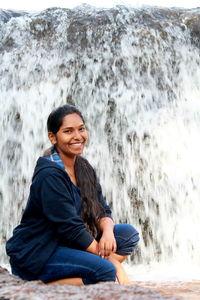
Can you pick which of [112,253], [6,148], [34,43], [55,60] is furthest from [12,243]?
[34,43]

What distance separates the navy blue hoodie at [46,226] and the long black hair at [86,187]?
0.69 ft

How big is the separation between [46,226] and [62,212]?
5.2 inches

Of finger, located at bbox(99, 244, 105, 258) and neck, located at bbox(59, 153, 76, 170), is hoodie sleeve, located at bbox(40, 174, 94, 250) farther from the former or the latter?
neck, located at bbox(59, 153, 76, 170)

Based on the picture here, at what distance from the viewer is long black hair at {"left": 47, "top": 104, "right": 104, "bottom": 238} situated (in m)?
2.71

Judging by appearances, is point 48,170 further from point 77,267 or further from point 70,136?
point 77,267

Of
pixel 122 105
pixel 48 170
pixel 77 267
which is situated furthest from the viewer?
pixel 122 105

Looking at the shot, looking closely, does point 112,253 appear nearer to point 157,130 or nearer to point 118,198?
point 118,198

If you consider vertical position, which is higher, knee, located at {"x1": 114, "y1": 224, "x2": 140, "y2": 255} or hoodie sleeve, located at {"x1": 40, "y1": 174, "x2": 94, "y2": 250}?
hoodie sleeve, located at {"x1": 40, "y1": 174, "x2": 94, "y2": 250}

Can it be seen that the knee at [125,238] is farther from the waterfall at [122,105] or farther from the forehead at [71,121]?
the waterfall at [122,105]

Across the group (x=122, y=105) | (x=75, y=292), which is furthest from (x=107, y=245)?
(x=122, y=105)

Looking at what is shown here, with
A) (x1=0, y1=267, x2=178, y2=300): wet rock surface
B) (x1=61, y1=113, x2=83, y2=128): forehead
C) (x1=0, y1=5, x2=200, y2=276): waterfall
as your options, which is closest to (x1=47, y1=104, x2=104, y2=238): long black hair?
(x1=61, y1=113, x2=83, y2=128): forehead

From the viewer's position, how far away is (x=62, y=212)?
7.95ft

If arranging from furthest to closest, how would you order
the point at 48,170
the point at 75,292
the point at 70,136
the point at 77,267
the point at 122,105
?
the point at 122,105 → the point at 70,136 → the point at 48,170 → the point at 77,267 → the point at 75,292

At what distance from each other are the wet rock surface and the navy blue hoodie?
763 mm
